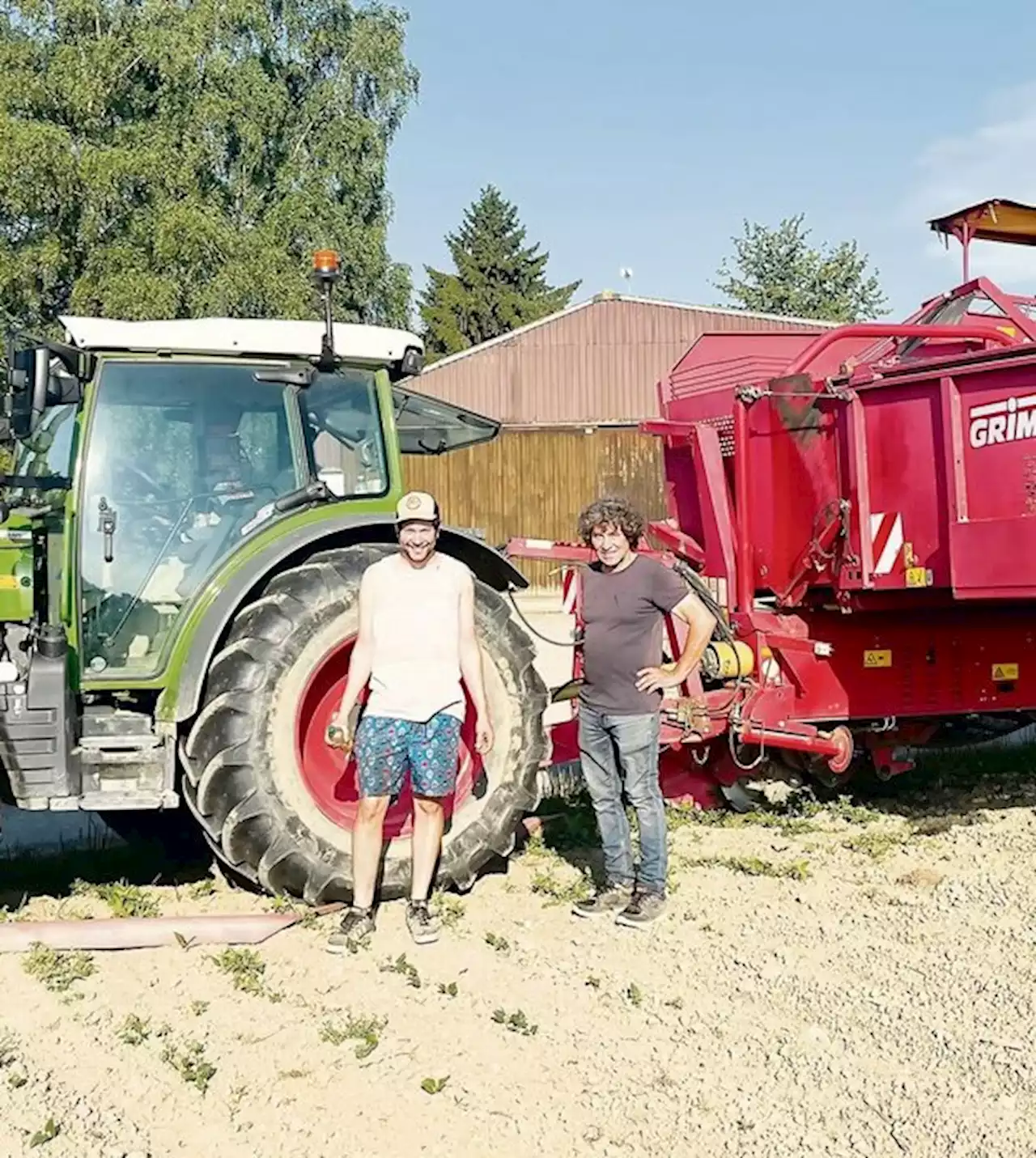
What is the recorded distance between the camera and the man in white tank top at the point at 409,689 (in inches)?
178

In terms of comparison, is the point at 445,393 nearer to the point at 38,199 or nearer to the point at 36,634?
the point at 38,199

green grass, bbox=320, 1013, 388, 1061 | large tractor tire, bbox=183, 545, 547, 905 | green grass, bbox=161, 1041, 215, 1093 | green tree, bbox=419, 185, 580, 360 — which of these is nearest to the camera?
green grass, bbox=161, 1041, 215, 1093

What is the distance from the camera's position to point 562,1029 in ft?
12.4

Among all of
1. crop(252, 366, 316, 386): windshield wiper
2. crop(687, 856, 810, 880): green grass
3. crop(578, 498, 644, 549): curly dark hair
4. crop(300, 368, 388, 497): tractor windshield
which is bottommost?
crop(687, 856, 810, 880): green grass

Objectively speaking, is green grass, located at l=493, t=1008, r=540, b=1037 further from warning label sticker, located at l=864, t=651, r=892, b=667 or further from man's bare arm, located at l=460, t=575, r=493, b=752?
warning label sticker, located at l=864, t=651, r=892, b=667

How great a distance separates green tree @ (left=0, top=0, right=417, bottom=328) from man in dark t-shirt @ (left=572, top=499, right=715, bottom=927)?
14.9m

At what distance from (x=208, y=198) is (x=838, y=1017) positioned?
19.1 m

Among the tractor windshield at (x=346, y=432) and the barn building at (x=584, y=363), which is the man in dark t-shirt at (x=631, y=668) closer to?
the tractor windshield at (x=346, y=432)

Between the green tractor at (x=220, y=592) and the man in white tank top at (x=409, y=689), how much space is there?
245mm

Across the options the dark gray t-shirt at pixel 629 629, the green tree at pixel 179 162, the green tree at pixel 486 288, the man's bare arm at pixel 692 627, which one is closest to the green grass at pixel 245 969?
the dark gray t-shirt at pixel 629 629

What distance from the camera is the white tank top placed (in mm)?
4531

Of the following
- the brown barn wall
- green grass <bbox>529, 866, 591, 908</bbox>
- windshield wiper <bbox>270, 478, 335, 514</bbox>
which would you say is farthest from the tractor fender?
the brown barn wall

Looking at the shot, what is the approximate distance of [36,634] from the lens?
4613mm

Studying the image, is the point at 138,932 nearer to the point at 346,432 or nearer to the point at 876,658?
the point at 346,432
